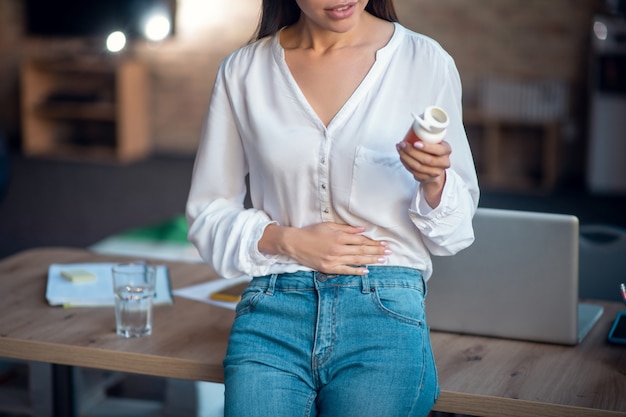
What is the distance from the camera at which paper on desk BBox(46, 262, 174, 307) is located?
6.53ft

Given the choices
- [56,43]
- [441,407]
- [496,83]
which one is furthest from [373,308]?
[56,43]

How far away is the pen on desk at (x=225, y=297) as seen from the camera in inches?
80.4

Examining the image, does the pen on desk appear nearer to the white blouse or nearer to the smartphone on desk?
the white blouse

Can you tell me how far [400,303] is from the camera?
62.2 inches

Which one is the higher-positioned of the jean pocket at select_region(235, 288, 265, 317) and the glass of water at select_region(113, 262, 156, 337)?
the jean pocket at select_region(235, 288, 265, 317)

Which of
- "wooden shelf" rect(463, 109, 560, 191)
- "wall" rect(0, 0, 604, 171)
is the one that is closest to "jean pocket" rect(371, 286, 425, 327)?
"wooden shelf" rect(463, 109, 560, 191)

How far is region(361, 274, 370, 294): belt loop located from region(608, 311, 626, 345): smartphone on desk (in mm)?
559

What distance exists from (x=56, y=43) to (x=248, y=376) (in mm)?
7922

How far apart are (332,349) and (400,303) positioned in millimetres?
149

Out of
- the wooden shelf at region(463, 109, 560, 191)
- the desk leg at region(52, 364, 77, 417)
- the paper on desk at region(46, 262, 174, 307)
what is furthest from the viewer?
the wooden shelf at region(463, 109, 560, 191)

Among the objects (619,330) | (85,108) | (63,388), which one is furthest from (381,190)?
(85,108)

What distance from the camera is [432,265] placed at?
1825mm

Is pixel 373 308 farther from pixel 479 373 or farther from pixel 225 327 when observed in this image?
pixel 225 327

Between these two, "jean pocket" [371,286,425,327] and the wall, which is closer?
"jean pocket" [371,286,425,327]
